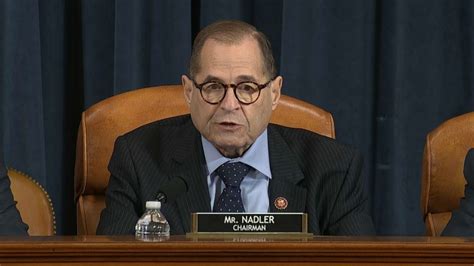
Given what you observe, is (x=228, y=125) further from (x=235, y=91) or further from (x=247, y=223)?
(x=247, y=223)

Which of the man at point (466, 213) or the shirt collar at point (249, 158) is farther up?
the shirt collar at point (249, 158)

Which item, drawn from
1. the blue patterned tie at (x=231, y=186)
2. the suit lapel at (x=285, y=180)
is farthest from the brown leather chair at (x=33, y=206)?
the suit lapel at (x=285, y=180)

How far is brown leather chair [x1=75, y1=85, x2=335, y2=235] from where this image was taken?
106 inches

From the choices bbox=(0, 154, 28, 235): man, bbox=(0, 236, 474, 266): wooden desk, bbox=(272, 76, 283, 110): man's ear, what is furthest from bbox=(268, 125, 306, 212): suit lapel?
bbox=(0, 236, 474, 266): wooden desk

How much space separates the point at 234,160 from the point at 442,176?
0.54 metres

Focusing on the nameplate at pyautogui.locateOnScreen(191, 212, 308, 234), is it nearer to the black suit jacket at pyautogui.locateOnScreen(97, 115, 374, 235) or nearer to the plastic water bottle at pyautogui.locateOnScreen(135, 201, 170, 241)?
the plastic water bottle at pyautogui.locateOnScreen(135, 201, 170, 241)

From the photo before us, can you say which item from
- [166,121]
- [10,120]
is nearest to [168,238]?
[166,121]

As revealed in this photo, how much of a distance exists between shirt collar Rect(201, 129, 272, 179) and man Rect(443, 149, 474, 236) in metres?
0.46

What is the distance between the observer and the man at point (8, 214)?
2391mm

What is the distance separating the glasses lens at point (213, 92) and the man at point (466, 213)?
2.04 feet

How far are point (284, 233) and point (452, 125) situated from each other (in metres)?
0.99

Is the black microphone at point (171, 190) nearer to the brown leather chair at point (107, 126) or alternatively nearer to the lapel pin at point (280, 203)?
the lapel pin at point (280, 203)

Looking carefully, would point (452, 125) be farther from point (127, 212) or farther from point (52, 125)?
point (52, 125)

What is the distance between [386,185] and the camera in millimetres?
3600
